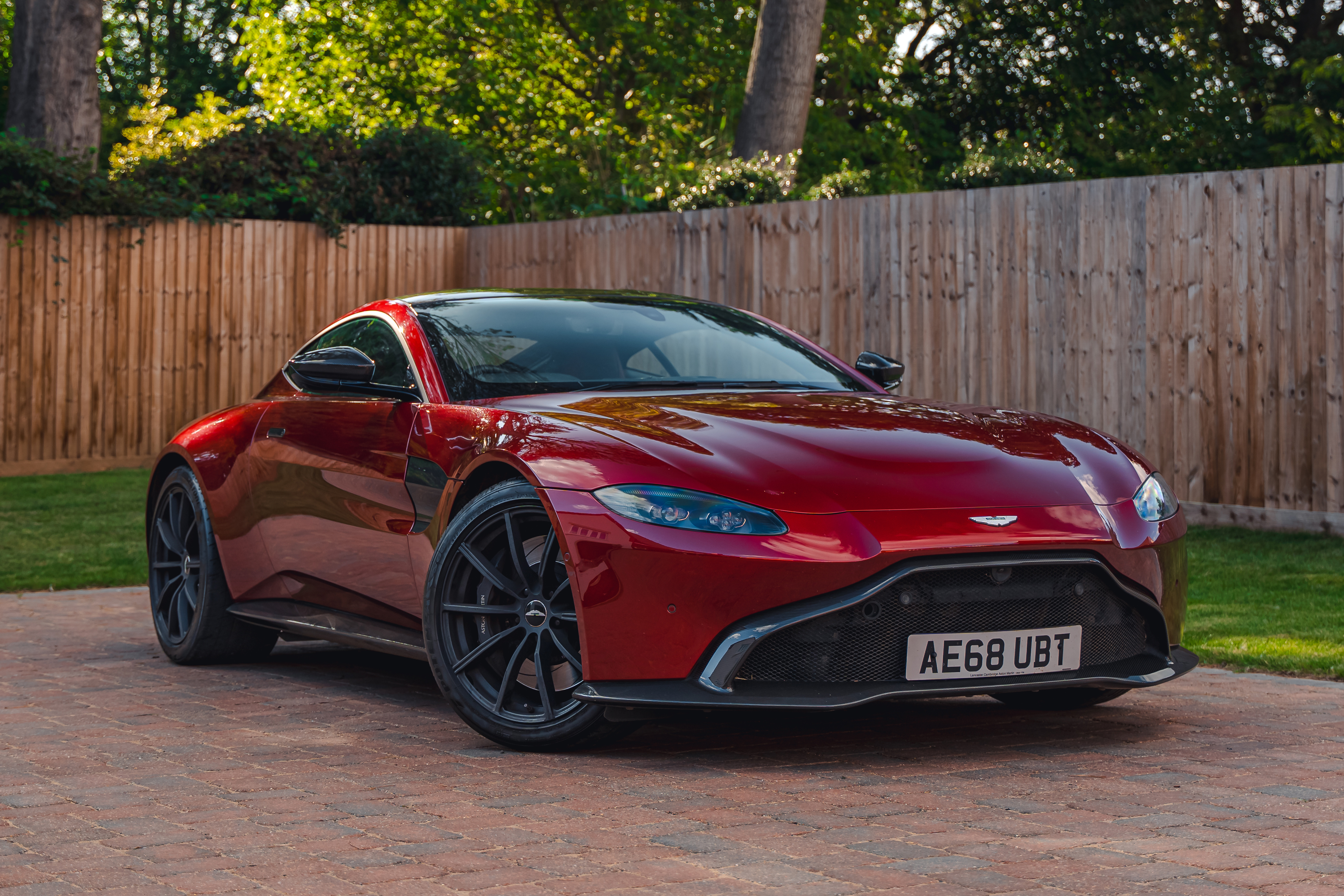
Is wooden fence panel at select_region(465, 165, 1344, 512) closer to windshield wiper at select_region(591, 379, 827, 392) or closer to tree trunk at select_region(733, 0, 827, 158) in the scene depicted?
windshield wiper at select_region(591, 379, 827, 392)

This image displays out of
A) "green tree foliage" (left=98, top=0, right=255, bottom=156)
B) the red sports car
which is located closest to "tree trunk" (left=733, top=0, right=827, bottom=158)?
the red sports car

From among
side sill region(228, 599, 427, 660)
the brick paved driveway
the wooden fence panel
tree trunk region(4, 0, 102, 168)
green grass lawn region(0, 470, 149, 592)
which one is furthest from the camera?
tree trunk region(4, 0, 102, 168)

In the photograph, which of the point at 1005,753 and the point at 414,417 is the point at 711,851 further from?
the point at 414,417

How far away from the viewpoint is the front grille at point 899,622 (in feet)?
14.8

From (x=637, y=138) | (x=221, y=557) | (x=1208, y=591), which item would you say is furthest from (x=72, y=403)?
(x=637, y=138)

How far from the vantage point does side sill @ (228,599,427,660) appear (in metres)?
5.53

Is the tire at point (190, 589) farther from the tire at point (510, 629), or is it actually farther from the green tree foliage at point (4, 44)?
the green tree foliage at point (4, 44)

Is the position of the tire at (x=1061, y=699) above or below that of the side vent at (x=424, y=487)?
below

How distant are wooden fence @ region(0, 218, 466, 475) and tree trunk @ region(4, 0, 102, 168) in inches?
99.0

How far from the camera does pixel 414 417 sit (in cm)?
562

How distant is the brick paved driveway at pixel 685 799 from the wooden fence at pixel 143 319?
10034 millimetres

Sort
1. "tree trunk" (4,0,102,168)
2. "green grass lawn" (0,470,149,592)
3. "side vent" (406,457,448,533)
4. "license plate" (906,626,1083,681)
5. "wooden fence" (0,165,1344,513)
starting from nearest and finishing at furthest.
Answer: "license plate" (906,626,1083,681) < "side vent" (406,457,448,533) < "green grass lawn" (0,470,149,592) < "wooden fence" (0,165,1344,513) < "tree trunk" (4,0,102,168)

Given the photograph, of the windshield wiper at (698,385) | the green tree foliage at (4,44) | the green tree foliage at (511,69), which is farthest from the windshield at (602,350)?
the green tree foliage at (4,44)

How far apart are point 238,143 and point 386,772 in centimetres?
1410
